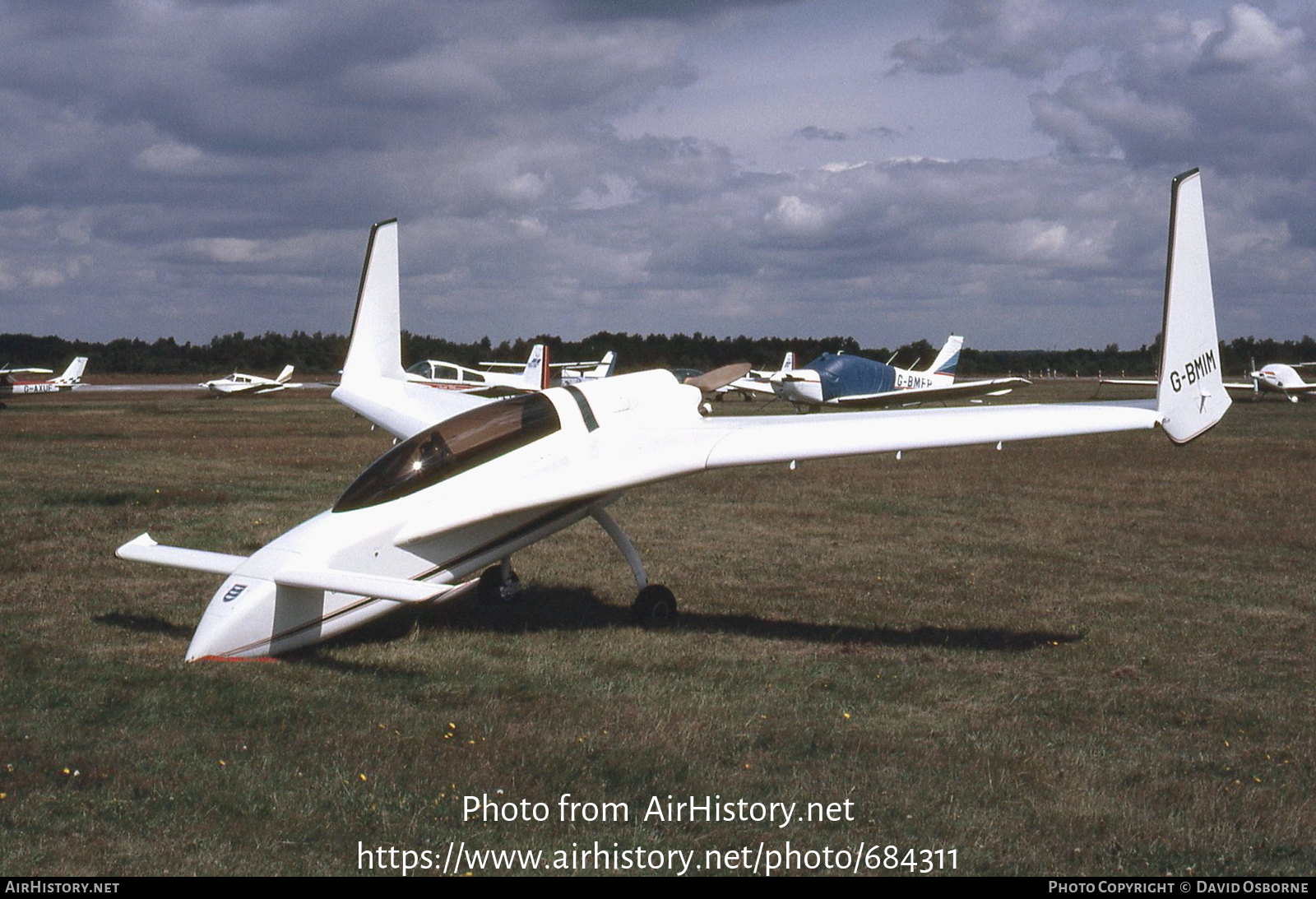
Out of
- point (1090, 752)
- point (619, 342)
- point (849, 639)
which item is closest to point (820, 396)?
point (849, 639)

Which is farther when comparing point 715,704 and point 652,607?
point 652,607

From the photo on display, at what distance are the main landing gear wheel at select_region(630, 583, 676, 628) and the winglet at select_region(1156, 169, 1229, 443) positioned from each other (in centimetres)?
416

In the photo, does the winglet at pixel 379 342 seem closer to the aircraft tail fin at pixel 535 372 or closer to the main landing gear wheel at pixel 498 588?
the main landing gear wheel at pixel 498 588

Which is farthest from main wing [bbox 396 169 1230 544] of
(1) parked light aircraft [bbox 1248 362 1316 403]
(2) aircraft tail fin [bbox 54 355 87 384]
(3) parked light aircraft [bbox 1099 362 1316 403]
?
(2) aircraft tail fin [bbox 54 355 87 384]

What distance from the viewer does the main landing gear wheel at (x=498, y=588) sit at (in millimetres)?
10078

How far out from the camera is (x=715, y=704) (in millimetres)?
7078

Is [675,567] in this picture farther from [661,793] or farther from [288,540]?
[661,793]

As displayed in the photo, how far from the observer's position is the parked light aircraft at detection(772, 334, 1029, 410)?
4006 centimetres

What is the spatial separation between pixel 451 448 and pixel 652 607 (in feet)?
7.34

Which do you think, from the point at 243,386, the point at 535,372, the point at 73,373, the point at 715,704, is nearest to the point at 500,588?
the point at 715,704

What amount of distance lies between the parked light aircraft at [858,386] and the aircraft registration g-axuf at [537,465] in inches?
1203

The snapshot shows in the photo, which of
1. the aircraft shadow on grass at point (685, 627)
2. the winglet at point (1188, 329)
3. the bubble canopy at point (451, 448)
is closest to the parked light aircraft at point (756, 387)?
the aircraft shadow on grass at point (685, 627)

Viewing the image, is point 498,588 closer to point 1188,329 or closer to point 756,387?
point 1188,329

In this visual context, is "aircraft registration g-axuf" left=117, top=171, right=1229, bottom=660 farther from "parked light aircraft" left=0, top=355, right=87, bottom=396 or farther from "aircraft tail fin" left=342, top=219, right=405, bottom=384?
"parked light aircraft" left=0, top=355, right=87, bottom=396
